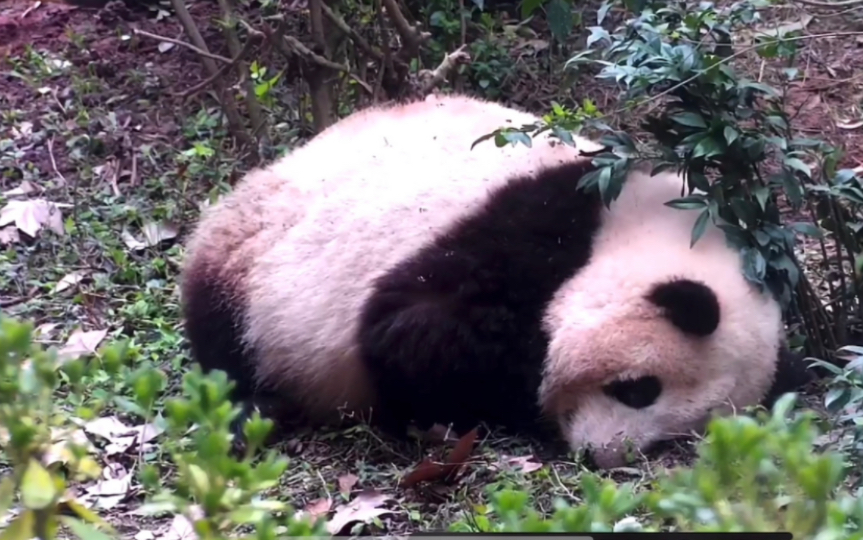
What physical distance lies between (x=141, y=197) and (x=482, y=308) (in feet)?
6.55

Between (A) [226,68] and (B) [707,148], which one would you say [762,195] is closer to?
(B) [707,148]

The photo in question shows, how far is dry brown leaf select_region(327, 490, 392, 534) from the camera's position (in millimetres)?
2224

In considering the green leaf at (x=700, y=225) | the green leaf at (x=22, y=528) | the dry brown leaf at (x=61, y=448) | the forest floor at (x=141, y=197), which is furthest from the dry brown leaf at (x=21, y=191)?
the green leaf at (x=22, y=528)

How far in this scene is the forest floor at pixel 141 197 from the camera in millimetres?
2418

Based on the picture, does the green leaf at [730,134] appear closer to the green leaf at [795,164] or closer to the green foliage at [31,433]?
the green leaf at [795,164]

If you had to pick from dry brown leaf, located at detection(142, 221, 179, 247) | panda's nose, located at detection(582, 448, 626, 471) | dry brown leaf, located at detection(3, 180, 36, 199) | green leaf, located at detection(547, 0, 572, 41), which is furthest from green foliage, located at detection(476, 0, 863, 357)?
dry brown leaf, located at detection(3, 180, 36, 199)

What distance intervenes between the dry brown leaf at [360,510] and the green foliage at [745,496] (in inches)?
49.3

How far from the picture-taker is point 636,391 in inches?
101

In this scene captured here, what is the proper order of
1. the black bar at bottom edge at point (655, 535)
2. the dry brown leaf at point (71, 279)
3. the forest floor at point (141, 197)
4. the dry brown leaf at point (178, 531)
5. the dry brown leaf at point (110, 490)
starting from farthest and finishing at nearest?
the dry brown leaf at point (71, 279), the forest floor at point (141, 197), the dry brown leaf at point (110, 490), the dry brown leaf at point (178, 531), the black bar at bottom edge at point (655, 535)

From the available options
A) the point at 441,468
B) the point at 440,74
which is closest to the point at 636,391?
the point at 441,468

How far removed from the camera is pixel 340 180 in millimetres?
2971

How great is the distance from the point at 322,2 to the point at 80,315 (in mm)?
1500

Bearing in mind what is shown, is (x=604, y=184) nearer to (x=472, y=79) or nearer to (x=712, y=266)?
(x=712, y=266)

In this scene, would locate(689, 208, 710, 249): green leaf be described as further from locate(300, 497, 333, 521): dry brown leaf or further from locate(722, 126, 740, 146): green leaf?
locate(300, 497, 333, 521): dry brown leaf
